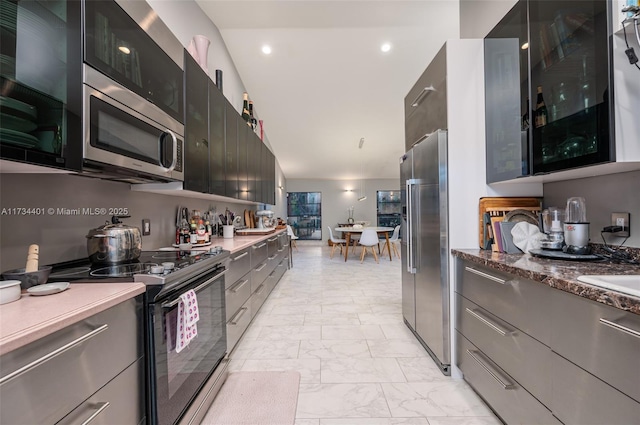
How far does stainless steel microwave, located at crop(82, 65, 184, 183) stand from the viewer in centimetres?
112

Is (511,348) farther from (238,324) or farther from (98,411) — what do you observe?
(238,324)

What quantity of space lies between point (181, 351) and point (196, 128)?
60.2 inches

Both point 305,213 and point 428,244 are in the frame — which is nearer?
point 428,244

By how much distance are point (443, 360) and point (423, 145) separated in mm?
1586

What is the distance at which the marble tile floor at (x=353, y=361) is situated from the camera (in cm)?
158

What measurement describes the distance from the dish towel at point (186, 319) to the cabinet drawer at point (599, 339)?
1.55 meters

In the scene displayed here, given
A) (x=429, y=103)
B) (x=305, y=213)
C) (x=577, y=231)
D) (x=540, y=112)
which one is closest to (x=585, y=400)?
(x=577, y=231)

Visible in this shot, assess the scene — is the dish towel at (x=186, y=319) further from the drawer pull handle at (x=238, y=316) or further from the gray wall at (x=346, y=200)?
the gray wall at (x=346, y=200)

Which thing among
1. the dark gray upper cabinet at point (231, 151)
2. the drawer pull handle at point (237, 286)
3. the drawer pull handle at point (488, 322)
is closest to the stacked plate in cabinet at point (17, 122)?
the drawer pull handle at point (237, 286)

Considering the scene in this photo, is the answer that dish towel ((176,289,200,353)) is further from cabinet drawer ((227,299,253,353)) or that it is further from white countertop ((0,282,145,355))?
cabinet drawer ((227,299,253,353))

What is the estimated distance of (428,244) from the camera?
7.06 feet

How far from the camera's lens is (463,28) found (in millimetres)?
2748

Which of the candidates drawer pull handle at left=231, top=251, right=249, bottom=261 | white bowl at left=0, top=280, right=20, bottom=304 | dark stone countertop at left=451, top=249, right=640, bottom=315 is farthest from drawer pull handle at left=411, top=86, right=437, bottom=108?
white bowl at left=0, top=280, right=20, bottom=304

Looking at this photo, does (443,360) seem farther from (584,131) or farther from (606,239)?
(584,131)
